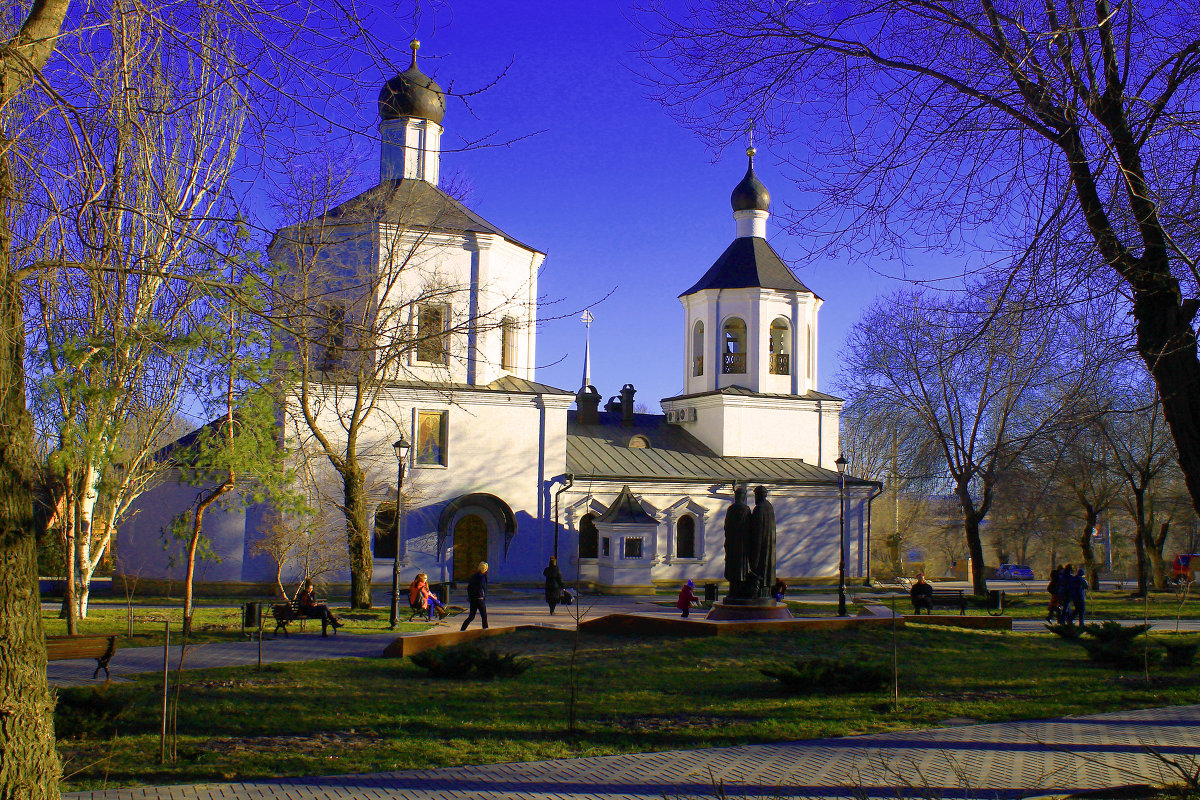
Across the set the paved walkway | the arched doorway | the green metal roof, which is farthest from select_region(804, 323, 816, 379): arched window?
the paved walkway

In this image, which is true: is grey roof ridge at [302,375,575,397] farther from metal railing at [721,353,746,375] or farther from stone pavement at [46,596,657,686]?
stone pavement at [46,596,657,686]

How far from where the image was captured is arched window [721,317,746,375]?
3969 centimetres

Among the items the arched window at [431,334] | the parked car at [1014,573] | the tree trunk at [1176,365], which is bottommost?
the parked car at [1014,573]

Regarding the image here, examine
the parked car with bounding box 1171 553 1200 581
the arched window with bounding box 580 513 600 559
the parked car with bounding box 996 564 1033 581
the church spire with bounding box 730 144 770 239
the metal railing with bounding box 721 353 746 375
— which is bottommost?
the parked car with bounding box 996 564 1033 581

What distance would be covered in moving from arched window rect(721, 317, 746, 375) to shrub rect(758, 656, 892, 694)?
93.9 feet

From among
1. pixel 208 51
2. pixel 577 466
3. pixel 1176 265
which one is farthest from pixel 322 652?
pixel 577 466

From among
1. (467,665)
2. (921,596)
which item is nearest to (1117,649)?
(467,665)

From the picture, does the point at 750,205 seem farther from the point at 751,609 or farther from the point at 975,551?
the point at 751,609

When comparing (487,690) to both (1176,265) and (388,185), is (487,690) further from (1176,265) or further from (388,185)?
(388,185)

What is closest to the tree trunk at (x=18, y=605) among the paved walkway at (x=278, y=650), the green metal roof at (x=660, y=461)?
the paved walkway at (x=278, y=650)

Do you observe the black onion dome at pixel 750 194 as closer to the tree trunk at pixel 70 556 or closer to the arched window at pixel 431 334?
the arched window at pixel 431 334

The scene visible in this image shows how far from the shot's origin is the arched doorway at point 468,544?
32.3 meters

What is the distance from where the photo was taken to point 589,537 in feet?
112

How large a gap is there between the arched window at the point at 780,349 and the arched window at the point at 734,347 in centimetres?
110
